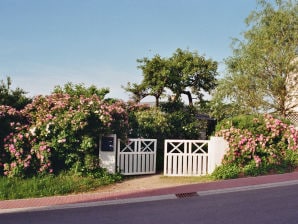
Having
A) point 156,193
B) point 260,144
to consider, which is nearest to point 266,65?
point 260,144

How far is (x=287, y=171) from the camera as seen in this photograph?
523 inches

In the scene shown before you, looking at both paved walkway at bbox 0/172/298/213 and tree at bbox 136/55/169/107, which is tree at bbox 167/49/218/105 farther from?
paved walkway at bbox 0/172/298/213

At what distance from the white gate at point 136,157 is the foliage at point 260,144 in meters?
2.60

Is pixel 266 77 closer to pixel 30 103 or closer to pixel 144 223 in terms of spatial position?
pixel 30 103

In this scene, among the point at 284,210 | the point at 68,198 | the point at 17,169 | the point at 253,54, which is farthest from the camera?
the point at 253,54

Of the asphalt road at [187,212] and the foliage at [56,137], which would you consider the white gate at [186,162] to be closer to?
the foliage at [56,137]

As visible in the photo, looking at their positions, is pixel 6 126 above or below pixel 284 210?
above

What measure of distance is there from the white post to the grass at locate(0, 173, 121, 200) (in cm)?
351

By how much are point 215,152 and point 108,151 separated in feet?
12.2

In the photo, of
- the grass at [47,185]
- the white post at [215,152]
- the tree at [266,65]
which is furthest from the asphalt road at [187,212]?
the tree at [266,65]

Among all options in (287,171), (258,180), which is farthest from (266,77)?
(258,180)

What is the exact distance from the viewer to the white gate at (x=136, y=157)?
492 inches

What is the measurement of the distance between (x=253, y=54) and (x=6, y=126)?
13.6 m

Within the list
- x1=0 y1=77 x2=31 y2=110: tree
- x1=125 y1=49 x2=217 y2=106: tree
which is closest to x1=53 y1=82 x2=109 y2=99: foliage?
x1=0 y1=77 x2=31 y2=110: tree
